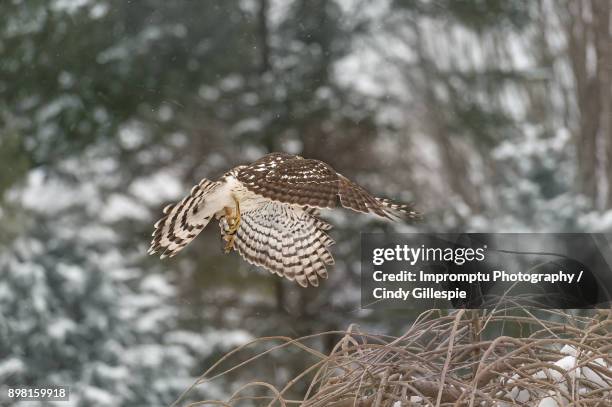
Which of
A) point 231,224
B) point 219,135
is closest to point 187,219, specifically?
point 231,224

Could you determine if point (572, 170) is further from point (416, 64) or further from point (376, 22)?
point (376, 22)

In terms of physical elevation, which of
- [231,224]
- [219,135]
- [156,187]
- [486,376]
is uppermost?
[219,135]

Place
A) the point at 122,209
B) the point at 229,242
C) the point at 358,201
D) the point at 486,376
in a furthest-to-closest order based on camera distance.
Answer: the point at 122,209 < the point at 229,242 < the point at 358,201 < the point at 486,376

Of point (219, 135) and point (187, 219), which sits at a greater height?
point (219, 135)

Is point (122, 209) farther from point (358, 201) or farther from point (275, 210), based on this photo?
point (358, 201)

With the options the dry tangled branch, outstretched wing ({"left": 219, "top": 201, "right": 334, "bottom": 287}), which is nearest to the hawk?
outstretched wing ({"left": 219, "top": 201, "right": 334, "bottom": 287})

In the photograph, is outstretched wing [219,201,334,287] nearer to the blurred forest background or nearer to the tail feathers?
the tail feathers

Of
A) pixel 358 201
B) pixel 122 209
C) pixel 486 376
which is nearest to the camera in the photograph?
pixel 486 376

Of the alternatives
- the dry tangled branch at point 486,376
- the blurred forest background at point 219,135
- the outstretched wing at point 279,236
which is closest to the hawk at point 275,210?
the outstretched wing at point 279,236

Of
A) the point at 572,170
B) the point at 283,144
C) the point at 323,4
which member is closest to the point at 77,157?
the point at 283,144
